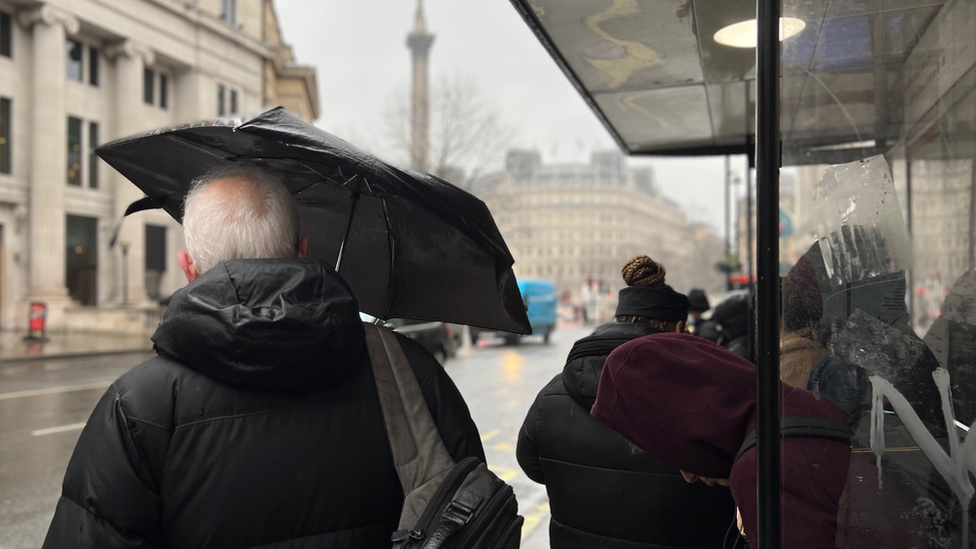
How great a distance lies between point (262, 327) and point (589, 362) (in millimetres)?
1258

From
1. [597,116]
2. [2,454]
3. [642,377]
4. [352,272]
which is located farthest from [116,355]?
[642,377]

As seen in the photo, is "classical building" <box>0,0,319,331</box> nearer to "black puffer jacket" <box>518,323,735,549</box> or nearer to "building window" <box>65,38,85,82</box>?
"building window" <box>65,38,85,82</box>

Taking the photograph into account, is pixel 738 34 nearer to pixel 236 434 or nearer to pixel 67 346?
pixel 236 434

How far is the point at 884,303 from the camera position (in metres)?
1.57

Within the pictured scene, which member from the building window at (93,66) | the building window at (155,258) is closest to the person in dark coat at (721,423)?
the building window at (93,66)

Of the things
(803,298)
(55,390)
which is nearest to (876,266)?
(803,298)

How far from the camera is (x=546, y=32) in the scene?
11.2 ft

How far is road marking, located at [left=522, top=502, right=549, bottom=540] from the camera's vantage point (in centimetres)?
518

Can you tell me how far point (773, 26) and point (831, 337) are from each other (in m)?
0.69

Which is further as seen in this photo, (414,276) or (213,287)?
(414,276)

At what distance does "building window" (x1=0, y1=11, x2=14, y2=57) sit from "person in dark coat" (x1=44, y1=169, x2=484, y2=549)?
34.6 m

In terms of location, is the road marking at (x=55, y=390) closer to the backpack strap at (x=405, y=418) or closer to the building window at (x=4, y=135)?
the backpack strap at (x=405, y=418)

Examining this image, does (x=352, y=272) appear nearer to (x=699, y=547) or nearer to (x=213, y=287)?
(x=213, y=287)

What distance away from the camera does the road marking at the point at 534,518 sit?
5184 millimetres
